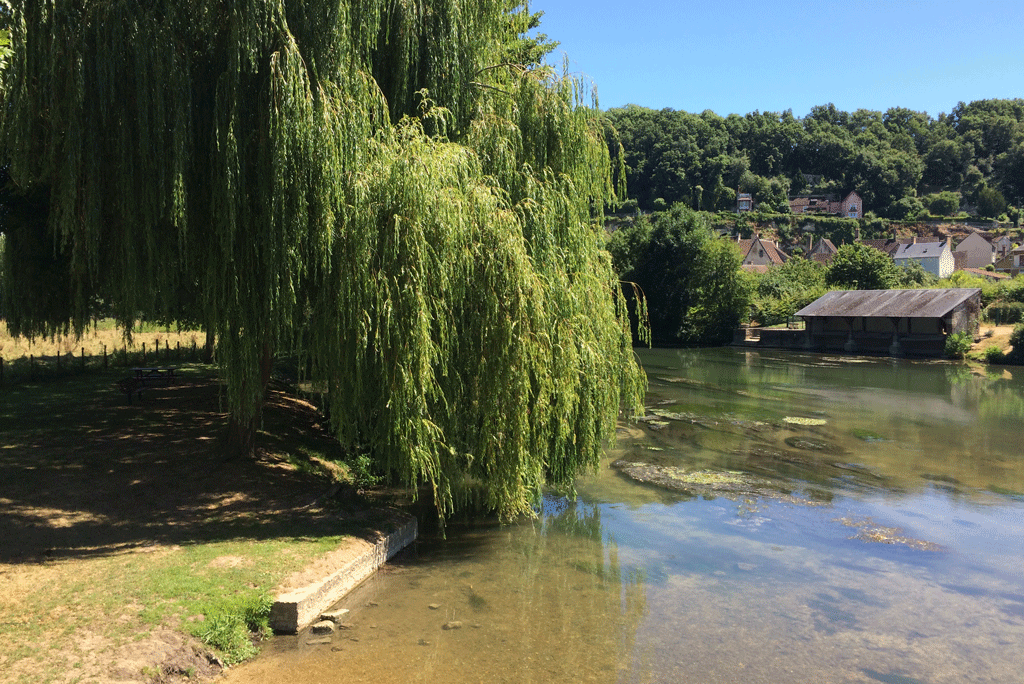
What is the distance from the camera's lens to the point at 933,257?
82812 mm

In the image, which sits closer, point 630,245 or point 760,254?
point 630,245

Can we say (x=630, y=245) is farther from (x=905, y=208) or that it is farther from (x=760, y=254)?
(x=905, y=208)

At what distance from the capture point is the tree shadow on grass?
8539 mm

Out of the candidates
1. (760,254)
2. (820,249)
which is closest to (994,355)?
(760,254)

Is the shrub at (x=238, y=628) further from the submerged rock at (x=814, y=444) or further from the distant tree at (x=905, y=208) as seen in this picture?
the distant tree at (x=905, y=208)

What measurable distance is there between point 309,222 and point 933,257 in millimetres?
91428

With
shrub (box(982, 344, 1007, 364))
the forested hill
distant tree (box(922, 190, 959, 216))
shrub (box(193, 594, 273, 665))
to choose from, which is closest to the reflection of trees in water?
shrub (box(193, 594, 273, 665))

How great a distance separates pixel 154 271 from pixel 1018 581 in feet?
41.6

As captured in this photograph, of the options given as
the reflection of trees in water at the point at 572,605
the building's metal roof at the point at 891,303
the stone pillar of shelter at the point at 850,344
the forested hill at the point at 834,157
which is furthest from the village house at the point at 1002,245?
the reflection of trees in water at the point at 572,605

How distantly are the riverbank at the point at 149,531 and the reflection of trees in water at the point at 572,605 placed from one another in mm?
2358

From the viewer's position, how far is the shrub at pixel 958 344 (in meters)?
39.6

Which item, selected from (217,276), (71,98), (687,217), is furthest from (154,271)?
(687,217)

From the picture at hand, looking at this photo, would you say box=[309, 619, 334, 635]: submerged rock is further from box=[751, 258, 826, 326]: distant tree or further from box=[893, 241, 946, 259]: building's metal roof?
box=[893, 241, 946, 259]: building's metal roof

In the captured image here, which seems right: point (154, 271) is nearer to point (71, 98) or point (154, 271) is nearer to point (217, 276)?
point (217, 276)
